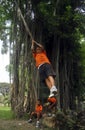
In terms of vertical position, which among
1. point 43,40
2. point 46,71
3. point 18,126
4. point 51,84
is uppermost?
point 43,40

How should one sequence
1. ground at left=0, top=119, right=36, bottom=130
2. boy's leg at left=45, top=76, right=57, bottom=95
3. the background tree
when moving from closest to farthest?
boy's leg at left=45, top=76, right=57, bottom=95, ground at left=0, top=119, right=36, bottom=130, the background tree

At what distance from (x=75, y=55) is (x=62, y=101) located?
1627mm

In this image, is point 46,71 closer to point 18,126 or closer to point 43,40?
point 18,126

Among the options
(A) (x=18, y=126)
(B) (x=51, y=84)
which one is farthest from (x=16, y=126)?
(B) (x=51, y=84)

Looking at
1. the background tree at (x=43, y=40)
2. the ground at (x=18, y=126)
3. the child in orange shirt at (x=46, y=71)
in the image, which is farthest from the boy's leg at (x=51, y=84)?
the background tree at (x=43, y=40)

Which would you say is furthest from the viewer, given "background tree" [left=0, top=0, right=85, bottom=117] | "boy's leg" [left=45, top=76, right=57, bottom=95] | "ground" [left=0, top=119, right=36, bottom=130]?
"background tree" [left=0, top=0, right=85, bottom=117]

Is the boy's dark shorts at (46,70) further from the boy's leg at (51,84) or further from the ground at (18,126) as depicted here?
the ground at (18,126)

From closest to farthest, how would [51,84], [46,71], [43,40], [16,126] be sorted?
1. [51,84]
2. [46,71]
3. [16,126]
4. [43,40]

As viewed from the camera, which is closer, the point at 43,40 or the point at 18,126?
the point at 18,126

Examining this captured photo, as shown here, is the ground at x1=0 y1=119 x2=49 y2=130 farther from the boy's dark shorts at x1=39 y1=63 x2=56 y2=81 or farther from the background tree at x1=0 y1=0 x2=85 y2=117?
the boy's dark shorts at x1=39 y1=63 x2=56 y2=81

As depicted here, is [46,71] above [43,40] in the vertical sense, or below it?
below

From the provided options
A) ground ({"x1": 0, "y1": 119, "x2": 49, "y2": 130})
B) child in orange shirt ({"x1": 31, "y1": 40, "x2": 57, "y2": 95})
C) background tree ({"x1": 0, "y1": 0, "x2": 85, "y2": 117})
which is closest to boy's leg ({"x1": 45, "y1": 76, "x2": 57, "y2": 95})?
child in orange shirt ({"x1": 31, "y1": 40, "x2": 57, "y2": 95})

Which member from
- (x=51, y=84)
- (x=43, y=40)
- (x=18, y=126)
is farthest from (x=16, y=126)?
(x=43, y=40)

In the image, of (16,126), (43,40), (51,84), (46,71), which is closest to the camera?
(51,84)
